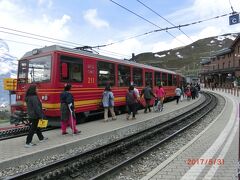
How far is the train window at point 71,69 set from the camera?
39.7ft

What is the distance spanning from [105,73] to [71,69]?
2.76 metres

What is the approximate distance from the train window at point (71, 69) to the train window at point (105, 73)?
5.15 ft

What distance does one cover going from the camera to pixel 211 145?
9.16 meters

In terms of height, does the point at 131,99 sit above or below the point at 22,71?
below

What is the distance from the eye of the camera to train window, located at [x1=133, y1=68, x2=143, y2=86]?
18625mm

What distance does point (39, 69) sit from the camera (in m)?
12.5

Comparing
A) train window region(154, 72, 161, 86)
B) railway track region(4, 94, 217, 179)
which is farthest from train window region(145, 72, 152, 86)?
railway track region(4, 94, 217, 179)

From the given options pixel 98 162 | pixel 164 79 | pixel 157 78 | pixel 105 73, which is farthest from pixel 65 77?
pixel 164 79

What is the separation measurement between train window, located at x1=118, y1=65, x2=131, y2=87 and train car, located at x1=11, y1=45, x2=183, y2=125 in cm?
12

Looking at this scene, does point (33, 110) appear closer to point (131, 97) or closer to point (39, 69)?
point (39, 69)

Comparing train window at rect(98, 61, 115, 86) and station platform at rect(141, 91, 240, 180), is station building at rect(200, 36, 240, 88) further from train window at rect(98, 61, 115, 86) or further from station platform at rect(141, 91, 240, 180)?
station platform at rect(141, 91, 240, 180)

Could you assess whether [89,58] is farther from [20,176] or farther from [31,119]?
[20,176]

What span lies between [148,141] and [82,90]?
12.6 ft
